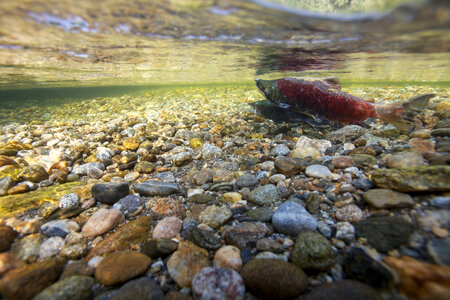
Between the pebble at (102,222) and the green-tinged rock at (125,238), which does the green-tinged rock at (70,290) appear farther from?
the pebble at (102,222)

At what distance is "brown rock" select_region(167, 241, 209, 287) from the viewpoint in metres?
1.65

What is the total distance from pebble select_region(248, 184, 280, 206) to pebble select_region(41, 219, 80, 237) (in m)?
2.34

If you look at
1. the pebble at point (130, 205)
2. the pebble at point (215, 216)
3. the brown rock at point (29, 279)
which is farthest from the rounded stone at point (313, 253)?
the brown rock at point (29, 279)

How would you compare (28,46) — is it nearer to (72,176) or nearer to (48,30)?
(48,30)

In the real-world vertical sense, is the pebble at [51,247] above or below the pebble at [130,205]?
below

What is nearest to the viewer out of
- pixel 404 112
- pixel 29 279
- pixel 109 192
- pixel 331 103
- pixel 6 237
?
pixel 29 279

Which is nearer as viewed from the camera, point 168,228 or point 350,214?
point 350,214

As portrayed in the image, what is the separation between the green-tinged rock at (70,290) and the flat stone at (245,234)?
1322mm

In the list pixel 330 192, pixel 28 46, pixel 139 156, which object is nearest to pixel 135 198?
pixel 139 156

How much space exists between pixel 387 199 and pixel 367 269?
36.6 inches

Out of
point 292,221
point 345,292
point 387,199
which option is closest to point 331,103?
point 387,199

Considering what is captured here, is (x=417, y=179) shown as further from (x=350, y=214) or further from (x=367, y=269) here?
(x=367, y=269)

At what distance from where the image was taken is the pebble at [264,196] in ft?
8.26

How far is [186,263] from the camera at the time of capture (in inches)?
68.9
